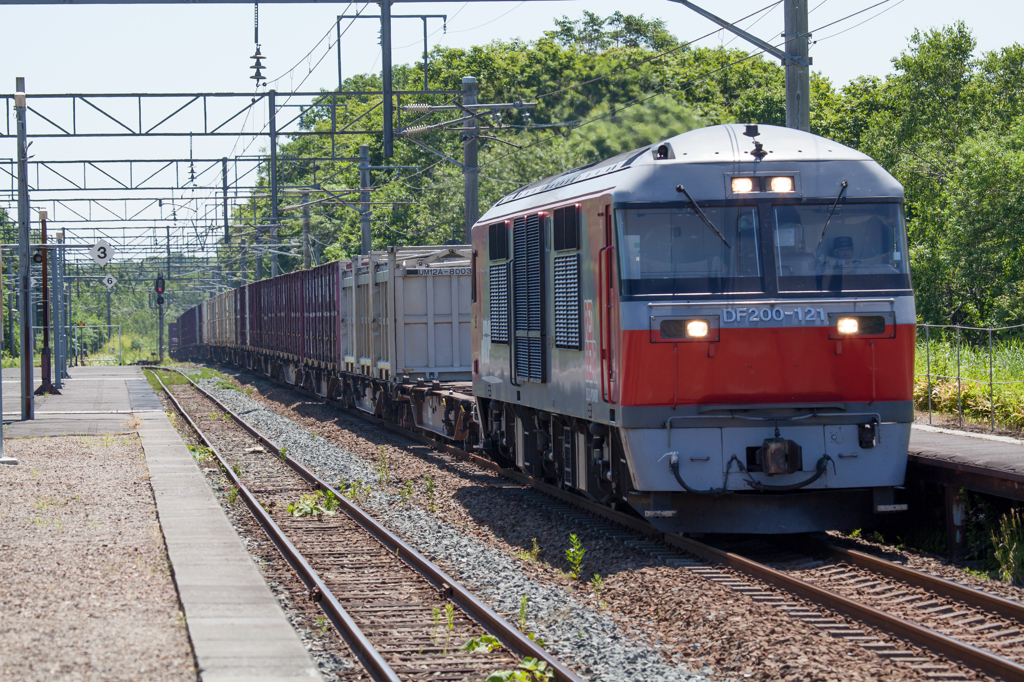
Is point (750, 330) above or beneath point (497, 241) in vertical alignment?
beneath

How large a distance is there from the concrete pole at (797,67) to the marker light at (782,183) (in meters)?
3.77

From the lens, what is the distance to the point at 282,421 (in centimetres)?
2614

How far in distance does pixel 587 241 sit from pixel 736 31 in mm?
4915

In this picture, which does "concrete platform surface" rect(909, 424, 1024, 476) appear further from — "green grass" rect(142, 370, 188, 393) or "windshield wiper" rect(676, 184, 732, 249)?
"green grass" rect(142, 370, 188, 393)

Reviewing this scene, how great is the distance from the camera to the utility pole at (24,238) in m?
24.4

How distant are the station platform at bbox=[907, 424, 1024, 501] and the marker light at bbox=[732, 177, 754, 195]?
276cm

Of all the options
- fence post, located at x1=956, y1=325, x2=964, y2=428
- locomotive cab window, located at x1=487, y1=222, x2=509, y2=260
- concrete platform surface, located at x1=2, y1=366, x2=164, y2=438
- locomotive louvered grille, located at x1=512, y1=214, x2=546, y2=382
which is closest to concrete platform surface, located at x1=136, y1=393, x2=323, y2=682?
locomotive louvered grille, located at x1=512, y1=214, x2=546, y2=382

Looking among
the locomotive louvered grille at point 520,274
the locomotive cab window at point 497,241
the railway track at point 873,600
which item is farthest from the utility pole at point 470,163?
the railway track at point 873,600

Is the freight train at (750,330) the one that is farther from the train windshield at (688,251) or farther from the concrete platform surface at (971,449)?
the concrete platform surface at (971,449)

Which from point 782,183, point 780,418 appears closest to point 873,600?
point 780,418

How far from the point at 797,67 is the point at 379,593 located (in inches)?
305

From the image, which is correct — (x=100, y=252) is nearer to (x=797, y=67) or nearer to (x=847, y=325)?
(x=797, y=67)

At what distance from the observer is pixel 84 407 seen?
30.4 m

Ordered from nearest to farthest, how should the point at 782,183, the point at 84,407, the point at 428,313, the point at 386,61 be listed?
1. the point at 782,183
2. the point at 386,61
3. the point at 428,313
4. the point at 84,407
